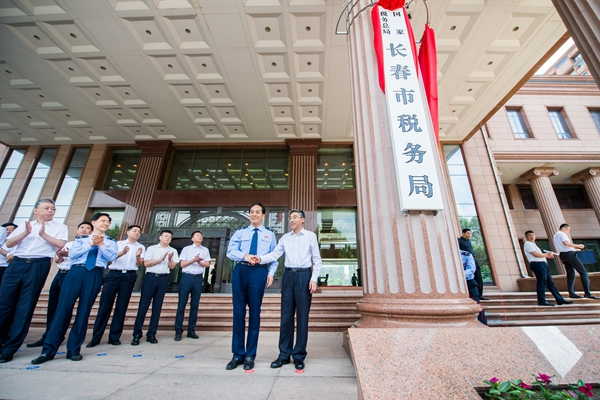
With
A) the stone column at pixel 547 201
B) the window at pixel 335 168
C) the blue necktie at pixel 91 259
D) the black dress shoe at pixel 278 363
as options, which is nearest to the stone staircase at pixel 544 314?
the black dress shoe at pixel 278 363

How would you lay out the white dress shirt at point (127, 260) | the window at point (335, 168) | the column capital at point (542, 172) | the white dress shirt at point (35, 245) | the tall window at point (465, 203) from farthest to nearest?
the column capital at point (542, 172)
the window at point (335, 168)
the tall window at point (465, 203)
the white dress shirt at point (127, 260)
the white dress shirt at point (35, 245)

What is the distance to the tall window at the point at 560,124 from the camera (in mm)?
12659

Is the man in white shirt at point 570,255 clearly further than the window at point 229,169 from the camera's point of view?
No

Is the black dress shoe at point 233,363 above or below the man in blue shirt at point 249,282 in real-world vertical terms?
below

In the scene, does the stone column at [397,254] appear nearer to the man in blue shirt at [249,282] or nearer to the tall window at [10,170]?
the man in blue shirt at [249,282]

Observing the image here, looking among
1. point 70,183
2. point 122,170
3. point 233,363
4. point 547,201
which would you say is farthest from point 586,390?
point 70,183

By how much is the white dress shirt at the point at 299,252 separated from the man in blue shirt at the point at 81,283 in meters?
1.95

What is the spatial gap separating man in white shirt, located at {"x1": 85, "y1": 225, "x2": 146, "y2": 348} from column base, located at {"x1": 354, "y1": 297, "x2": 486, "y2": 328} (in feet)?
11.9

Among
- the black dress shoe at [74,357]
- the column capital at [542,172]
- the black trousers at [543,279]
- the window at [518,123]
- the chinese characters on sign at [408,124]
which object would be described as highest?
the window at [518,123]

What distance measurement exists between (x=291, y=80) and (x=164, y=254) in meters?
6.66

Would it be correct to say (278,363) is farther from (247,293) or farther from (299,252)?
(299,252)

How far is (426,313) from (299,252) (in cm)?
133

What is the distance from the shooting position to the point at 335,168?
11.6m

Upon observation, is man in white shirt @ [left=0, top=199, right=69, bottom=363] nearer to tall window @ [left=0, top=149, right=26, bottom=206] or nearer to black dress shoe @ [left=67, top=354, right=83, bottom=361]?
black dress shoe @ [left=67, top=354, right=83, bottom=361]
